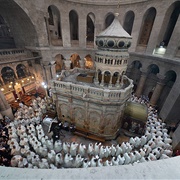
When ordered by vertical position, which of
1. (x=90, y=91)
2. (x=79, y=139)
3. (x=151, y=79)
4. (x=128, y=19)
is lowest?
(x=79, y=139)

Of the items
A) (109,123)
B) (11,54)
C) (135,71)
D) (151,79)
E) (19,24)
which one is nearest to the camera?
(109,123)

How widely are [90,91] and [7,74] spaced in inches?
584

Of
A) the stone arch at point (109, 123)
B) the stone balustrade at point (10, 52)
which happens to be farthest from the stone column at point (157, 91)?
the stone balustrade at point (10, 52)

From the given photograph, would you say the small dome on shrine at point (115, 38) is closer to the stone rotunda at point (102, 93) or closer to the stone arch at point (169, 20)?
the stone rotunda at point (102, 93)

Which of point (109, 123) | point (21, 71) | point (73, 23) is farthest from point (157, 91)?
point (21, 71)

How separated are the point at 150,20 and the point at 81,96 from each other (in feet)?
56.6

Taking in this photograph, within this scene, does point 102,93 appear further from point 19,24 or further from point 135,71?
point 19,24

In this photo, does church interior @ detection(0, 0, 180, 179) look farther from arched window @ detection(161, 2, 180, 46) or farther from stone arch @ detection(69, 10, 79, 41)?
stone arch @ detection(69, 10, 79, 41)

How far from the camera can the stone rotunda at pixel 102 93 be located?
8961 mm

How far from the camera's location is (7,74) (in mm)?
16406

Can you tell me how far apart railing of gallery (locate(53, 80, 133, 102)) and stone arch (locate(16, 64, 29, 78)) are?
11.8 meters

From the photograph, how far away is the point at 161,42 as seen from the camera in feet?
48.8

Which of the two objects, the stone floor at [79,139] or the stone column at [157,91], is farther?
the stone column at [157,91]

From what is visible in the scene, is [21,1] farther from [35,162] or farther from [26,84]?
[35,162]
